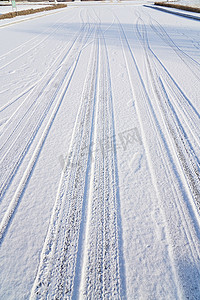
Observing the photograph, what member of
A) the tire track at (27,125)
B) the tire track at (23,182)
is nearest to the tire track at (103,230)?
the tire track at (23,182)

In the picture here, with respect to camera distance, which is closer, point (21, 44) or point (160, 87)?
point (160, 87)

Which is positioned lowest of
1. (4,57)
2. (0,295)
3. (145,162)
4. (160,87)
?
(0,295)

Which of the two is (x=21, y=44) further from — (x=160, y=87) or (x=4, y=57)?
(x=160, y=87)

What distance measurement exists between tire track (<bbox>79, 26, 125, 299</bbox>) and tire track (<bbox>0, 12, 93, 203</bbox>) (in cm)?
104

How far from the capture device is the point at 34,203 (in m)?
2.03

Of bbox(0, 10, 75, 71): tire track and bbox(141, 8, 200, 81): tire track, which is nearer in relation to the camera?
bbox(141, 8, 200, 81): tire track

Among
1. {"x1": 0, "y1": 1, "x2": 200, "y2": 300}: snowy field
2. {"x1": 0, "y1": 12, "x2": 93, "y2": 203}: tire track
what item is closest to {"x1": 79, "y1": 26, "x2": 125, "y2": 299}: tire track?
{"x1": 0, "y1": 1, "x2": 200, "y2": 300}: snowy field

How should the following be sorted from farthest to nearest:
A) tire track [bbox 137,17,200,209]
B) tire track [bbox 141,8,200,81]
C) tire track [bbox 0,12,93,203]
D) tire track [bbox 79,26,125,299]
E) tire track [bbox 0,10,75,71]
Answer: tire track [bbox 0,10,75,71] → tire track [bbox 141,8,200,81] → tire track [bbox 0,12,93,203] → tire track [bbox 137,17,200,209] → tire track [bbox 79,26,125,299]

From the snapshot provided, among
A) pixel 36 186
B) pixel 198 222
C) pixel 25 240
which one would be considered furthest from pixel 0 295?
pixel 198 222

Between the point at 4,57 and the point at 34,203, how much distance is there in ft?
20.7

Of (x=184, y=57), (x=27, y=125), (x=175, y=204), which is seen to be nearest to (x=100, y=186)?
(x=175, y=204)

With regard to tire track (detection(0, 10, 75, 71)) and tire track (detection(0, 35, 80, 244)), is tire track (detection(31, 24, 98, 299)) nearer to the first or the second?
tire track (detection(0, 35, 80, 244))

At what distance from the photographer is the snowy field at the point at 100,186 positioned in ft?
4.94

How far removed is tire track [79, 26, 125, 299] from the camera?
1.46 meters
